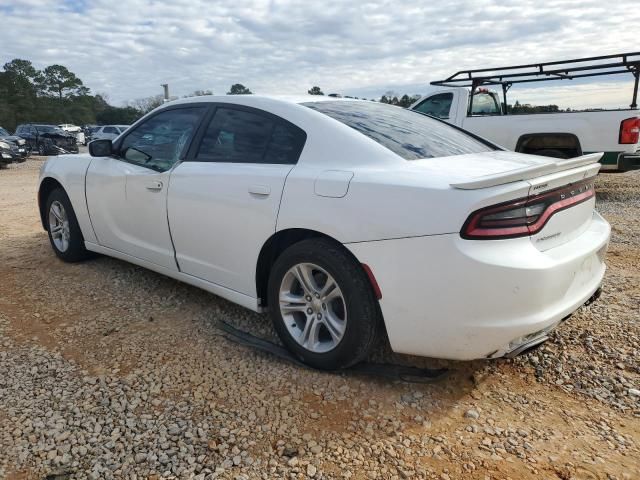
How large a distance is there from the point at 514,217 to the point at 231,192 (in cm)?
168

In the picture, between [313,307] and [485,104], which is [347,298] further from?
[485,104]

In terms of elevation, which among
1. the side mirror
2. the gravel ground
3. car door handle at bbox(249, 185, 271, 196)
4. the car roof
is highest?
the car roof

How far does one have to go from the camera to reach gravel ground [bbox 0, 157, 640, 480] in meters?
2.13

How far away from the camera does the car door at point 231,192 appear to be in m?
2.94

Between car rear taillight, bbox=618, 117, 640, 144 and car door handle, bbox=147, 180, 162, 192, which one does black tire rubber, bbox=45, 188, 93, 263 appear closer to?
car door handle, bbox=147, 180, 162, 192

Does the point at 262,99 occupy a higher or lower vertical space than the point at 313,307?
higher

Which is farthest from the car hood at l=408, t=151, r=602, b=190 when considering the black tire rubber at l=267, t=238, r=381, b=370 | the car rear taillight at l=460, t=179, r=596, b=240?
the black tire rubber at l=267, t=238, r=381, b=370

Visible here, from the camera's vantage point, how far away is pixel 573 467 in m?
2.06

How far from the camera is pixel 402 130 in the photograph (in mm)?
3148

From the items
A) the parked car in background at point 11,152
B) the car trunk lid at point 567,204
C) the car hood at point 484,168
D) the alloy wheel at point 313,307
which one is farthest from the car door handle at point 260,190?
the parked car in background at point 11,152

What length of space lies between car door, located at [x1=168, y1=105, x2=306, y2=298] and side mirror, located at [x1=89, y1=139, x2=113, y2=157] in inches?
40.4

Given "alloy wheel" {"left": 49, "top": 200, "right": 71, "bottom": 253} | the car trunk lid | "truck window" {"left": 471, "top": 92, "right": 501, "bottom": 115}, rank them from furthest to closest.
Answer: "truck window" {"left": 471, "top": 92, "right": 501, "bottom": 115} < "alloy wheel" {"left": 49, "top": 200, "right": 71, "bottom": 253} < the car trunk lid

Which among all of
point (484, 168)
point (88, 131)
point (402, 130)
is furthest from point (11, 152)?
point (88, 131)

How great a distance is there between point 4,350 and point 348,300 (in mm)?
2289
